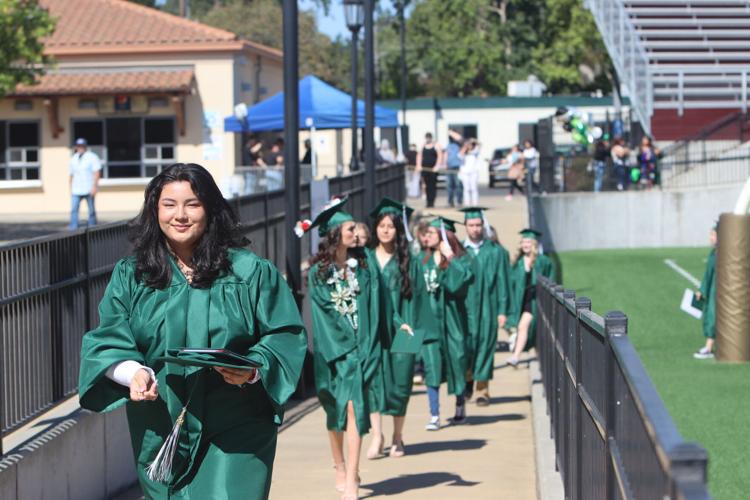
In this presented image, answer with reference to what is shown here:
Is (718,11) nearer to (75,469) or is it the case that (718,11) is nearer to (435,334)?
(435,334)

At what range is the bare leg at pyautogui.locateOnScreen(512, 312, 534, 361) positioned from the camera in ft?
50.5

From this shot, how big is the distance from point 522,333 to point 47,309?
8.57 m

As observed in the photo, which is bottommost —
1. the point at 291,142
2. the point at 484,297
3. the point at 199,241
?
the point at 484,297

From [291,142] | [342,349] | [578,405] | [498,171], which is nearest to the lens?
[578,405]

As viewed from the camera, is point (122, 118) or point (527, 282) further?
point (122, 118)

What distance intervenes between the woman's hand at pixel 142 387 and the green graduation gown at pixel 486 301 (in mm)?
8325

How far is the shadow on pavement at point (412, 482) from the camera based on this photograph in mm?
9008

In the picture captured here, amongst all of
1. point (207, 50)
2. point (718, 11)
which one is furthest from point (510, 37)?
point (207, 50)

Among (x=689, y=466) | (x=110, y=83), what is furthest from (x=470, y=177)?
(x=689, y=466)

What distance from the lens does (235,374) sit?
4570 millimetres

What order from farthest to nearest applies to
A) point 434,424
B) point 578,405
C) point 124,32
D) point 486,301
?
point 124,32
point 486,301
point 434,424
point 578,405

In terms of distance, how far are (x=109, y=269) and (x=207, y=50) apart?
2988 cm

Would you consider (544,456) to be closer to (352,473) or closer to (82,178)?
(352,473)

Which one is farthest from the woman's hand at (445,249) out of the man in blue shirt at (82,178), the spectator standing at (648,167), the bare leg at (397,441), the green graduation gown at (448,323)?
the spectator standing at (648,167)
